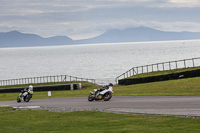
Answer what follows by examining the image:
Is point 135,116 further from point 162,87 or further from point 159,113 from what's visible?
point 162,87

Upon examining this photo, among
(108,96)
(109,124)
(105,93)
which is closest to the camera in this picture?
(109,124)

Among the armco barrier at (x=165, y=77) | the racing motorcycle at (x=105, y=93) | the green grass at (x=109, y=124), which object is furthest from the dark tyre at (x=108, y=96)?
the armco barrier at (x=165, y=77)

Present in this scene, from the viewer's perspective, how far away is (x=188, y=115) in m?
15.4

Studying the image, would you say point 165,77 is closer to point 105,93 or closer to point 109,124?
point 105,93

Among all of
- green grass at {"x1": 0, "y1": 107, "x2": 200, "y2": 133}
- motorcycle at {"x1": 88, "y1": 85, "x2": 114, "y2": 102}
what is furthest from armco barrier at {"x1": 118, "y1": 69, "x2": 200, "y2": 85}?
green grass at {"x1": 0, "y1": 107, "x2": 200, "y2": 133}

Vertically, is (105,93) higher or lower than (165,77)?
lower

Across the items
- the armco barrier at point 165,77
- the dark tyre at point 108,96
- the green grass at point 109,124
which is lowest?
the green grass at point 109,124

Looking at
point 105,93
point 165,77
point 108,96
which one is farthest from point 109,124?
point 165,77

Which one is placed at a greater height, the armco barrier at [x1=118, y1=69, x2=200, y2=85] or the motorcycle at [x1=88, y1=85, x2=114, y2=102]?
the armco barrier at [x1=118, y1=69, x2=200, y2=85]

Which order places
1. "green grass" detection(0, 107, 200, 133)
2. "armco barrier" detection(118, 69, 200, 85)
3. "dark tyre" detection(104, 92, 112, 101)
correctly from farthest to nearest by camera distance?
"armco barrier" detection(118, 69, 200, 85), "dark tyre" detection(104, 92, 112, 101), "green grass" detection(0, 107, 200, 133)

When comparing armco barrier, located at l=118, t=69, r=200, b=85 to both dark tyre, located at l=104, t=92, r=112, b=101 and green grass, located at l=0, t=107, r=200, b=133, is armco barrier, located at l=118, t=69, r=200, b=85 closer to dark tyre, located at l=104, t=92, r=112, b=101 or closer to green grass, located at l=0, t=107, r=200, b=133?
dark tyre, located at l=104, t=92, r=112, b=101

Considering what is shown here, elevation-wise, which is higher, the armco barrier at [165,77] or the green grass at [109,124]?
the armco barrier at [165,77]

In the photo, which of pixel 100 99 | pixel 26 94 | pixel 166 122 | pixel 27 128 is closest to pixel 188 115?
pixel 166 122

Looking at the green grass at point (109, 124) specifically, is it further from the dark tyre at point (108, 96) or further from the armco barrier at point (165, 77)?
the armco barrier at point (165, 77)
